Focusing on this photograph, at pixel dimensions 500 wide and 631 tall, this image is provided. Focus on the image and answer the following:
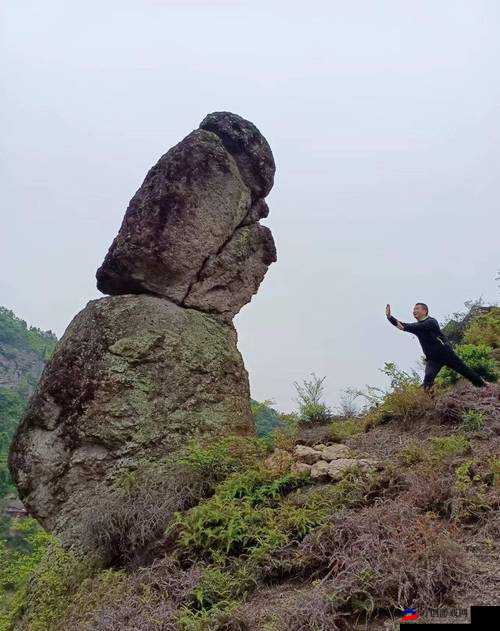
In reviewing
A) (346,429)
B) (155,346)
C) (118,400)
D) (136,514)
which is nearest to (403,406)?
(346,429)

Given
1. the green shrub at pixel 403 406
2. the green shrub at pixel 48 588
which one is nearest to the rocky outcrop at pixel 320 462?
the green shrub at pixel 403 406

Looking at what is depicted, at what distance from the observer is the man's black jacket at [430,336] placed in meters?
8.15

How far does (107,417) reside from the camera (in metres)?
6.77

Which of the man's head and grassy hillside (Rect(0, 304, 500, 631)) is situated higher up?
the man's head

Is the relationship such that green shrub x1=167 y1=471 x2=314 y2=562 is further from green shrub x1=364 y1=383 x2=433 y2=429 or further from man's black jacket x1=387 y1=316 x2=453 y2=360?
man's black jacket x1=387 y1=316 x2=453 y2=360

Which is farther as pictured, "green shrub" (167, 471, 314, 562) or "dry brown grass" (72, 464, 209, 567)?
"dry brown grass" (72, 464, 209, 567)

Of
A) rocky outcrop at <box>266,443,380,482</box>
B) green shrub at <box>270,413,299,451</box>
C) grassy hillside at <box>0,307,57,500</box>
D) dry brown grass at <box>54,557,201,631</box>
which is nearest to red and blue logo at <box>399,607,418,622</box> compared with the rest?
dry brown grass at <box>54,557,201,631</box>

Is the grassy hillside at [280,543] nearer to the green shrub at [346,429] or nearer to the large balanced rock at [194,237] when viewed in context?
the green shrub at [346,429]

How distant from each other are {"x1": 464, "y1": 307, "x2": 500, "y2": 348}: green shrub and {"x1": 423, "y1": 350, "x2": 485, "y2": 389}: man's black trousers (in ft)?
12.3

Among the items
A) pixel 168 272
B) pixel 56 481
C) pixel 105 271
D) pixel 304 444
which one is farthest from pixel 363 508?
pixel 105 271

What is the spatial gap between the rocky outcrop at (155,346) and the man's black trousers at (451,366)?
274cm

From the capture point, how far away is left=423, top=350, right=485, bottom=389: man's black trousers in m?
8.13

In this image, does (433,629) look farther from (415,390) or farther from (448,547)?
(415,390)

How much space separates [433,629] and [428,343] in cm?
709
